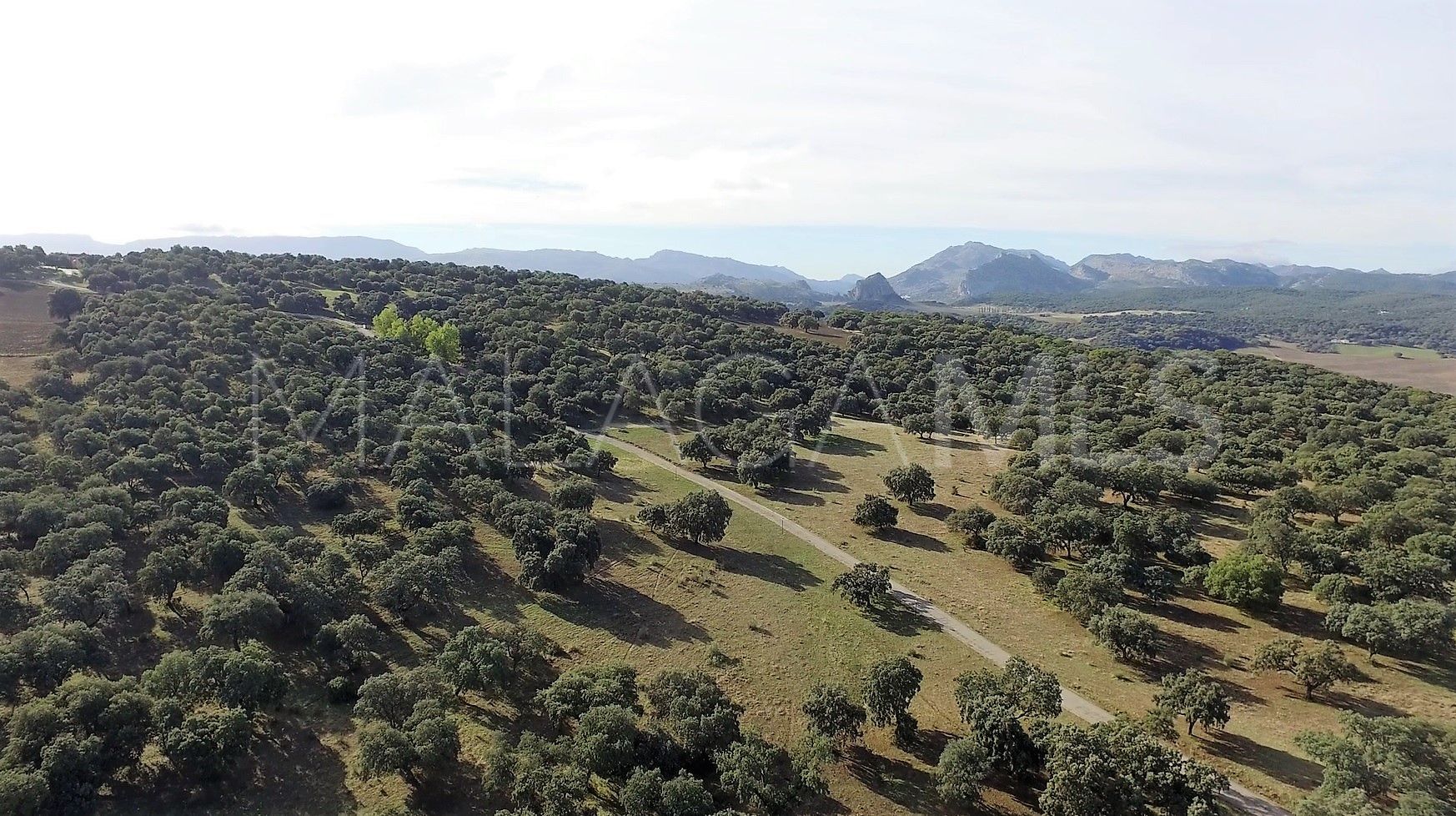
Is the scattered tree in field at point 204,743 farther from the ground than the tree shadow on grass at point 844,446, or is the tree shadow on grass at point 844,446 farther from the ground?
the tree shadow on grass at point 844,446

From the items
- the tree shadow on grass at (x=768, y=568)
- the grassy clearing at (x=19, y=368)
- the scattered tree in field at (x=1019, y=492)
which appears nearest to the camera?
the tree shadow on grass at (x=768, y=568)

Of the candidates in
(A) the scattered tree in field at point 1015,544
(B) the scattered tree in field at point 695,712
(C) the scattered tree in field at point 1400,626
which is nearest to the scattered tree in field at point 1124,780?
(B) the scattered tree in field at point 695,712

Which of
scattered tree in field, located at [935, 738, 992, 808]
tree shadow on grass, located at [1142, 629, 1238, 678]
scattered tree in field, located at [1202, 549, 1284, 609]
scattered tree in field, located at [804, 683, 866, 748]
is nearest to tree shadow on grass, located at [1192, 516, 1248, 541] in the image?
scattered tree in field, located at [1202, 549, 1284, 609]

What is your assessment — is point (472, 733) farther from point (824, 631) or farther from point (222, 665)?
point (824, 631)

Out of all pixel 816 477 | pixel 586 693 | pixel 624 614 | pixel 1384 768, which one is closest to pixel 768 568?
pixel 624 614

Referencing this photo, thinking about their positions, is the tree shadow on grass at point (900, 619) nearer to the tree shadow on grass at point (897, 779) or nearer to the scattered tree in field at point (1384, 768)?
the tree shadow on grass at point (897, 779)

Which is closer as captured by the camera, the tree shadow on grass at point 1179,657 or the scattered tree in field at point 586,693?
the scattered tree in field at point 586,693

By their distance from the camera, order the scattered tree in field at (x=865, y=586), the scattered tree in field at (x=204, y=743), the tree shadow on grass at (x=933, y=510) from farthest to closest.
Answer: the tree shadow on grass at (x=933, y=510) < the scattered tree in field at (x=865, y=586) < the scattered tree in field at (x=204, y=743)

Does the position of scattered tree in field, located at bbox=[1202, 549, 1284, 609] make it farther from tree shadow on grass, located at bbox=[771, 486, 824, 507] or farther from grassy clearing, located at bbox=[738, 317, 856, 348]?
grassy clearing, located at bbox=[738, 317, 856, 348]
